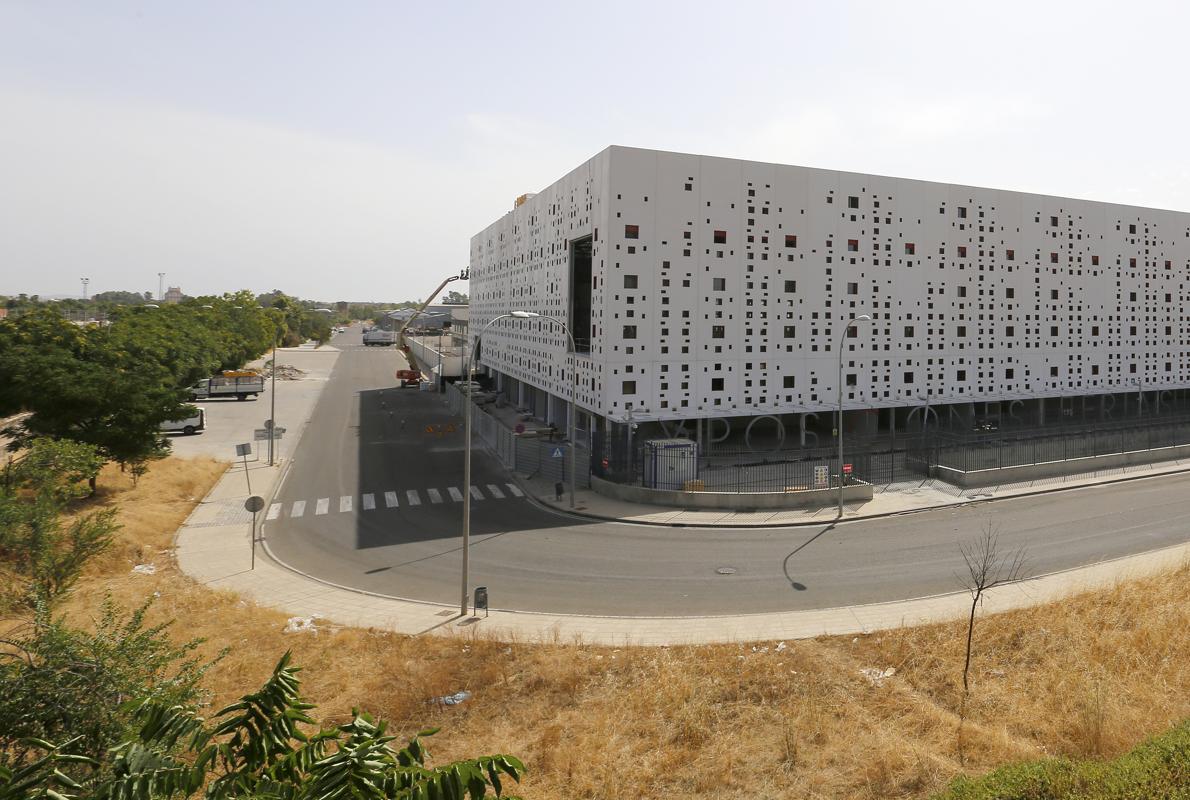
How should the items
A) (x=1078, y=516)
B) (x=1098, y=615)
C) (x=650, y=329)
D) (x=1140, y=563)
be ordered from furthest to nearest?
(x=650, y=329) < (x=1078, y=516) < (x=1140, y=563) < (x=1098, y=615)

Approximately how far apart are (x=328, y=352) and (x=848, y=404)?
111 m

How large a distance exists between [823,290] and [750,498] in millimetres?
19356

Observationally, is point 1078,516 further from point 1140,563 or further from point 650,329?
point 650,329

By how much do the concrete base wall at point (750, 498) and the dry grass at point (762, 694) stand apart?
41.4 feet

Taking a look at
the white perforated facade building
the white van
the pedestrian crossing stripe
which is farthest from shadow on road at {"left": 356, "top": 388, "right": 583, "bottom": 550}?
the white van

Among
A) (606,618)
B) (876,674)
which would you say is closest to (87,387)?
(606,618)

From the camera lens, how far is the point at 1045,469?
3541cm

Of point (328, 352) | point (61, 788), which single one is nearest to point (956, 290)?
point (61, 788)

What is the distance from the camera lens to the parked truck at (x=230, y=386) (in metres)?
66.0

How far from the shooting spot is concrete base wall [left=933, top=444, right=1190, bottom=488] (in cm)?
3388

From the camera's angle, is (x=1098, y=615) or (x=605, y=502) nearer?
(x=1098, y=615)

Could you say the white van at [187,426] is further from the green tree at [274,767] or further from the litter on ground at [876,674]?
the green tree at [274,767]

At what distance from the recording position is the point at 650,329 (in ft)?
129

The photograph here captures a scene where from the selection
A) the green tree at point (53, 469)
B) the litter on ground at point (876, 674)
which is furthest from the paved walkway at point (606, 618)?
the green tree at point (53, 469)
